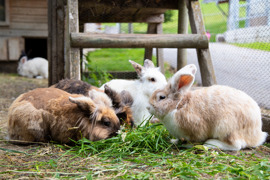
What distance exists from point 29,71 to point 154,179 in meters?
7.92

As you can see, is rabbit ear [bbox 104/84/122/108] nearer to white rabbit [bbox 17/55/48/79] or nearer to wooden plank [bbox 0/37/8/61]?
white rabbit [bbox 17/55/48/79]

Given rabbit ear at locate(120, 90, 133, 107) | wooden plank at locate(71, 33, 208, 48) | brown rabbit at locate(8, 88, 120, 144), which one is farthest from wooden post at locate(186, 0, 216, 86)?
brown rabbit at locate(8, 88, 120, 144)

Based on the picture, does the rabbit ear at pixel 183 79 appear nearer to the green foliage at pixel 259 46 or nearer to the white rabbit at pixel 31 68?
the green foliage at pixel 259 46

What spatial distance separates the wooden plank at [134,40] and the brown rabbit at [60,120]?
1.25 meters

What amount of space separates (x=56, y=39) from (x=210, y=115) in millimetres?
3187

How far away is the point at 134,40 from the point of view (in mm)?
4082

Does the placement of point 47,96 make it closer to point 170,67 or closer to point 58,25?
point 58,25

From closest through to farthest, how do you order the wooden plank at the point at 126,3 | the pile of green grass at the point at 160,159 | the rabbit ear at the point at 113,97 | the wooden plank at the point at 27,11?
the pile of green grass at the point at 160,159 < the rabbit ear at the point at 113,97 < the wooden plank at the point at 126,3 < the wooden plank at the point at 27,11

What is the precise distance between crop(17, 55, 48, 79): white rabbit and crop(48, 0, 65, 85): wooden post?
438 centimetres

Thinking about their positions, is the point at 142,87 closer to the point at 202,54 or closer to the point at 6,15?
the point at 202,54

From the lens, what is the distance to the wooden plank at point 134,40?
3.94 metres

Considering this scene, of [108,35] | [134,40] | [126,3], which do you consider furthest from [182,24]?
[108,35]

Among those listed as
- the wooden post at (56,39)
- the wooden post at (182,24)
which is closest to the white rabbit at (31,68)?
the wooden post at (56,39)

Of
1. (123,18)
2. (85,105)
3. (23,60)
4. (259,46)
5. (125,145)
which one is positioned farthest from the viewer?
(23,60)
